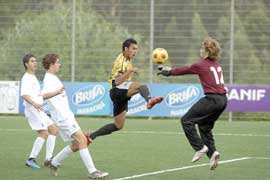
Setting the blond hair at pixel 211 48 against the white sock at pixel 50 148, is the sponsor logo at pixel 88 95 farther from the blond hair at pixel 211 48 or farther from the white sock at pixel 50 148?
the blond hair at pixel 211 48

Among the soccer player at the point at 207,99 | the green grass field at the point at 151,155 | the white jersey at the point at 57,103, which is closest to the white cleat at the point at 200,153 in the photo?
the soccer player at the point at 207,99

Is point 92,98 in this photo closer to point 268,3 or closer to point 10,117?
point 10,117

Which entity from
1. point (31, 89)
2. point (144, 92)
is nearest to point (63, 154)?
point (31, 89)

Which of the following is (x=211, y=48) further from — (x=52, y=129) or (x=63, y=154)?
(x=52, y=129)

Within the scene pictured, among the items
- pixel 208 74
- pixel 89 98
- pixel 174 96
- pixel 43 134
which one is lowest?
pixel 89 98

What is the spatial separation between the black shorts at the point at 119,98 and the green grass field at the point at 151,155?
88cm

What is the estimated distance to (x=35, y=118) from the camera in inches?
518

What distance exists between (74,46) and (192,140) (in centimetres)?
1612

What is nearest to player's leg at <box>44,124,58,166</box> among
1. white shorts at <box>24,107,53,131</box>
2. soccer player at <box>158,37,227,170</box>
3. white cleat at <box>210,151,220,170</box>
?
white shorts at <box>24,107,53,131</box>

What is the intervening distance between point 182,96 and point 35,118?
40.4ft

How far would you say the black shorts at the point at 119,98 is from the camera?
46.5ft

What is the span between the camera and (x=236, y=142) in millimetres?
17547

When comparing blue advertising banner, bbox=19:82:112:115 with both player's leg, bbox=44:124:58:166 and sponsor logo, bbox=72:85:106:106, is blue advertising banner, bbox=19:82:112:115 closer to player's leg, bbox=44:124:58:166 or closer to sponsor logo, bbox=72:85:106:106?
sponsor logo, bbox=72:85:106:106

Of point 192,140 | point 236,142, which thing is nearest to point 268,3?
point 236,142
